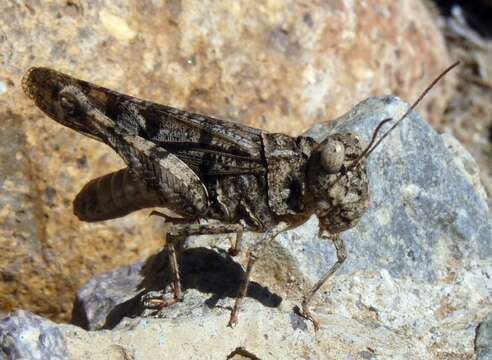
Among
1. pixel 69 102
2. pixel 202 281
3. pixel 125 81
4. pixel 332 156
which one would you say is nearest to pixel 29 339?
pixel 202 281

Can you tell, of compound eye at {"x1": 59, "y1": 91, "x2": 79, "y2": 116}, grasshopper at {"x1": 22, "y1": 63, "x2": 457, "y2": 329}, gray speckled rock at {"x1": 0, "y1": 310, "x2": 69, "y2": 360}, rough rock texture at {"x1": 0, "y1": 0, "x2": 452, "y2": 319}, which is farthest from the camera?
rough rock texture at {"x1": 0, "y1": 0, "x2": 452, "y2": 319}

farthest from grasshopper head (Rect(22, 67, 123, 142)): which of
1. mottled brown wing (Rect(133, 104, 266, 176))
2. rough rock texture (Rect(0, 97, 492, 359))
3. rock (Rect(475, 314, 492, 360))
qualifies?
rock (Rect(475, 314, 492, 360))

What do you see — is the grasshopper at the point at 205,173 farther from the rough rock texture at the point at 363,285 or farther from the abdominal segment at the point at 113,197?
the rough rock texture at the point at 363,285

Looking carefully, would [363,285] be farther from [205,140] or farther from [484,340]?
[205,140]

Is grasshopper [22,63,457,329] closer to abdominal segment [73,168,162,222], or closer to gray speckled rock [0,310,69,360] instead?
abdominal segment [73,168,162,222]

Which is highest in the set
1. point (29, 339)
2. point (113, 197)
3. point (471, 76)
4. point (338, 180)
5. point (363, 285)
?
point (471, 76)

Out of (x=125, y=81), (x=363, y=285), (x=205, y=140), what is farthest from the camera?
(x=125, y=81)
